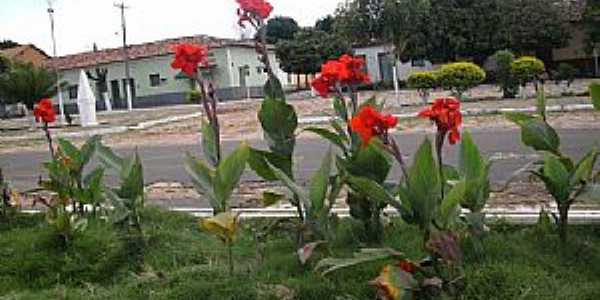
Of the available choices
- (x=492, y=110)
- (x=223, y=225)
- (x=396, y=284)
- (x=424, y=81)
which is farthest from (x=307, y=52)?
(x=396, y=284)

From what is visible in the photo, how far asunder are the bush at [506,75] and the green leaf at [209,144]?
1880cm

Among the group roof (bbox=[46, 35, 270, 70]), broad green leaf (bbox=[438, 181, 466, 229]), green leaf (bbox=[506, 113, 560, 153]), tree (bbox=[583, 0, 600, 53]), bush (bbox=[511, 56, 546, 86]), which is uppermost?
roof (bbox=[46, 35, 270, 70])

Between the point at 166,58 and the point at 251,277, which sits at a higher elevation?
Answer: the point at 166,58

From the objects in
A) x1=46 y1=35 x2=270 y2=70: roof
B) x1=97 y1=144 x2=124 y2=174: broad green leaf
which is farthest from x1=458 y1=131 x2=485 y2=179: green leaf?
x1=46 y1=35 x2=270 y2=70: roof

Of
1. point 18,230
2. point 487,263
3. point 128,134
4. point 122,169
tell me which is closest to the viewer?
point 487,263

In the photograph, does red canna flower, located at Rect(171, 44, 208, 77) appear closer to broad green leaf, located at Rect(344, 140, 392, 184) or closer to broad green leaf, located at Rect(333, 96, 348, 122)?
broad green leaf, located at Rect(333, 96, 348, 122)

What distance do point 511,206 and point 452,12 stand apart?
1333 inches

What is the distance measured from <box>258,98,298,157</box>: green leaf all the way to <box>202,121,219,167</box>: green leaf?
17.0 inches

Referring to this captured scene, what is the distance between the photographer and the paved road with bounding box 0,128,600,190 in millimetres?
8914

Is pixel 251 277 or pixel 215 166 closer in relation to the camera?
pixel 251 277

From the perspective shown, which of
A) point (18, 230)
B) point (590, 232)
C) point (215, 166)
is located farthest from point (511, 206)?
point (18, 230)

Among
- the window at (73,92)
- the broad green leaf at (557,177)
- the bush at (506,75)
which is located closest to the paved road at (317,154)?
the broad green leaf at (557,177)

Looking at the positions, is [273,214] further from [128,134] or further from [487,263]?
[128,134]

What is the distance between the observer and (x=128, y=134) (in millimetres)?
22172
